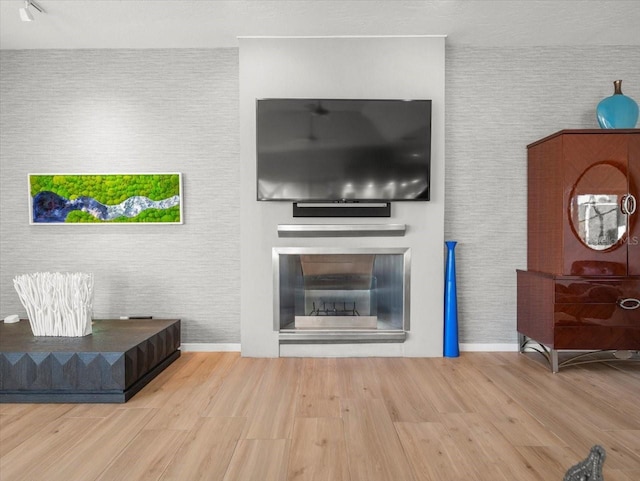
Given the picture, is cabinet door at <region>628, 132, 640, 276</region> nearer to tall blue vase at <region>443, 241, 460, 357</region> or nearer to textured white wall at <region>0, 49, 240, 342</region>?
tall blue vase at <region>443, 241, 460, 357</region>

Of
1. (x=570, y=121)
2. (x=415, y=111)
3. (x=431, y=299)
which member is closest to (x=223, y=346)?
(x=431, y=299)

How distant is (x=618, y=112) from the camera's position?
3232 mm

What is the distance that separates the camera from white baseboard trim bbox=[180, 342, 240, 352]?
3664 mm

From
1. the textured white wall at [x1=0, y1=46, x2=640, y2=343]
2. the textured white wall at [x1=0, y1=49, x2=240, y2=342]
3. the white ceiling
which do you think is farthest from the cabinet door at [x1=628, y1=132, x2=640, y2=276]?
the textured white wall at [x1=0, y1=49, x2=240, y2=342]

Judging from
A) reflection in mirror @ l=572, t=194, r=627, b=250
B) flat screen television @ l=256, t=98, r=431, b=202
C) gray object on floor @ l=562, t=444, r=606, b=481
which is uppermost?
flat screen television @ l=256, t=98, r=431, b=202

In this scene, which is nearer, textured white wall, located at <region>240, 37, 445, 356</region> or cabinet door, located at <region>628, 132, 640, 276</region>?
cabinet door, located at <region>628, 132, 640, 276</region>

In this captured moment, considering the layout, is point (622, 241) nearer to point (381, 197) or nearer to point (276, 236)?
point (381, 197)

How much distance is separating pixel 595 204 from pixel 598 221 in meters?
0.12

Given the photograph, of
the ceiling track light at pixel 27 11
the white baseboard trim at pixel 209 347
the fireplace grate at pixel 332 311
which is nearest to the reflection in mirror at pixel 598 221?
the fireplace grate at pixel 332 311

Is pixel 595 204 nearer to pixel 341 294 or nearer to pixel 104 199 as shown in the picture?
pixel 341 294

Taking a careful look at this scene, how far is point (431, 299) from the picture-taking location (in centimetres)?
349

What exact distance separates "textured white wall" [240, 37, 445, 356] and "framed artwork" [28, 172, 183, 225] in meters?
0.65

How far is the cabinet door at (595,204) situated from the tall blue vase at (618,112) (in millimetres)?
280

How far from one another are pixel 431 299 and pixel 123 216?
2514 millimetres
